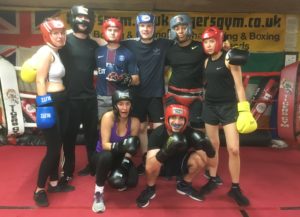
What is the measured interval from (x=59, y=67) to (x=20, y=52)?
2.09 meters

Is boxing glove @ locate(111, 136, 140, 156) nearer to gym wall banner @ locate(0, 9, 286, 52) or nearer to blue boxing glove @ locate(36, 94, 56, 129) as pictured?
blue boxing glove @ locate(36, 94, 56, 129)

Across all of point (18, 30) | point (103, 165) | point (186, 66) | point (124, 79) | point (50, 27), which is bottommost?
A: point (103, 165)

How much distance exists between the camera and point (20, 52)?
15.3ft

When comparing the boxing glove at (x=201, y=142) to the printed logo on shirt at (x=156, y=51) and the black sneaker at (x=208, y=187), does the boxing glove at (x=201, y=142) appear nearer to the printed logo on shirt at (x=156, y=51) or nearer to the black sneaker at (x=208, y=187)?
the black sneaker at (x=208, y=187)

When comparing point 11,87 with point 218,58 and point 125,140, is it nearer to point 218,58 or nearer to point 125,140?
point 125,140

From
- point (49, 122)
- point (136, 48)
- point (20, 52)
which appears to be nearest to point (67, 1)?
point (20, 52)

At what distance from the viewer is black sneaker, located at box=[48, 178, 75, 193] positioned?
3.13 m

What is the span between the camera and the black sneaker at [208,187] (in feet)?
10.3

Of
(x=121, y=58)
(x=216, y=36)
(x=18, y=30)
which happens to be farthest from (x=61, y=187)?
(x=18, y=30)

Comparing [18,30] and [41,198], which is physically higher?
[18,30]

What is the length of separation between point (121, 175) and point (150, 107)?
775mm

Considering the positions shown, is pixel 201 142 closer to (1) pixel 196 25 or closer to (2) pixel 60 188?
(2) pixel 60 188

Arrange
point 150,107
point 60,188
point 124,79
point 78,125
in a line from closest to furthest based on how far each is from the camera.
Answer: point 124,79
point 60,188
point 78,125
point 150,107

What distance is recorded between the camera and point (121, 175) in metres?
2.95
